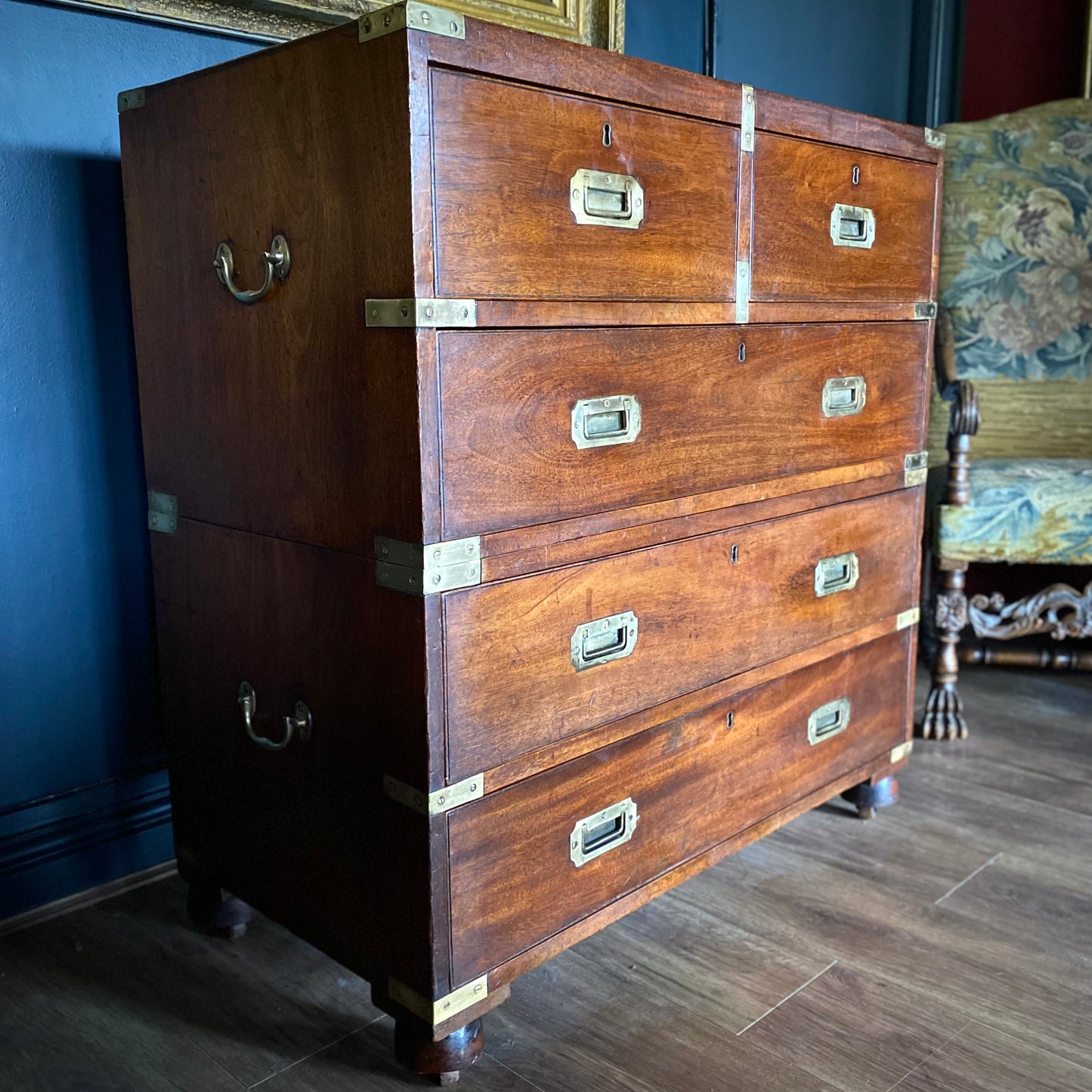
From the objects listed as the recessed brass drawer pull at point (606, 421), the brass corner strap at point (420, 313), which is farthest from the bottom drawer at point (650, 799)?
the brass corner strap at point (420, 313)

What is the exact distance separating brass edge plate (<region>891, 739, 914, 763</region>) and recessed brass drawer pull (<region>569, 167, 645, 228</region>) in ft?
3.86

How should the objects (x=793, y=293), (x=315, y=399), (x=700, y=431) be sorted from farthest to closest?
(x=793, y=293) < (x=700, y=431) < (x=315, y=399)

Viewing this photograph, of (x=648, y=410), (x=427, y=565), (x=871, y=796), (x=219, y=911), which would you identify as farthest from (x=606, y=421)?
(x=871, y=796)

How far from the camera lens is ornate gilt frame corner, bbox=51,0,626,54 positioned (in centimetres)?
162

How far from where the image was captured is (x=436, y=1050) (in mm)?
1347

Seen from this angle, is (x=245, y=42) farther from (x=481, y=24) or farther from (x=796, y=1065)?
(x=796, y=1065)

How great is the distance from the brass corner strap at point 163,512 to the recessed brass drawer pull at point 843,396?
38.6 inches

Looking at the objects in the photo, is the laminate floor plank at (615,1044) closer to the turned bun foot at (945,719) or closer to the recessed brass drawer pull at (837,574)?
the recessed brass drawer pull at (837,574)

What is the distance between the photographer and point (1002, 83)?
3.14m

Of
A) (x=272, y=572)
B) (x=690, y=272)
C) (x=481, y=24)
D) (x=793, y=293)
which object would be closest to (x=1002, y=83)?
(x=793, y=293)

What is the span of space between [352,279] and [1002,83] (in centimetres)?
265

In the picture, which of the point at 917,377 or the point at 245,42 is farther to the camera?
the point at 917,377

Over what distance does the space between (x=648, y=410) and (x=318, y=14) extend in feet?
2.96

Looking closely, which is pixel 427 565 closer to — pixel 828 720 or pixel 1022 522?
pixel 828 720
